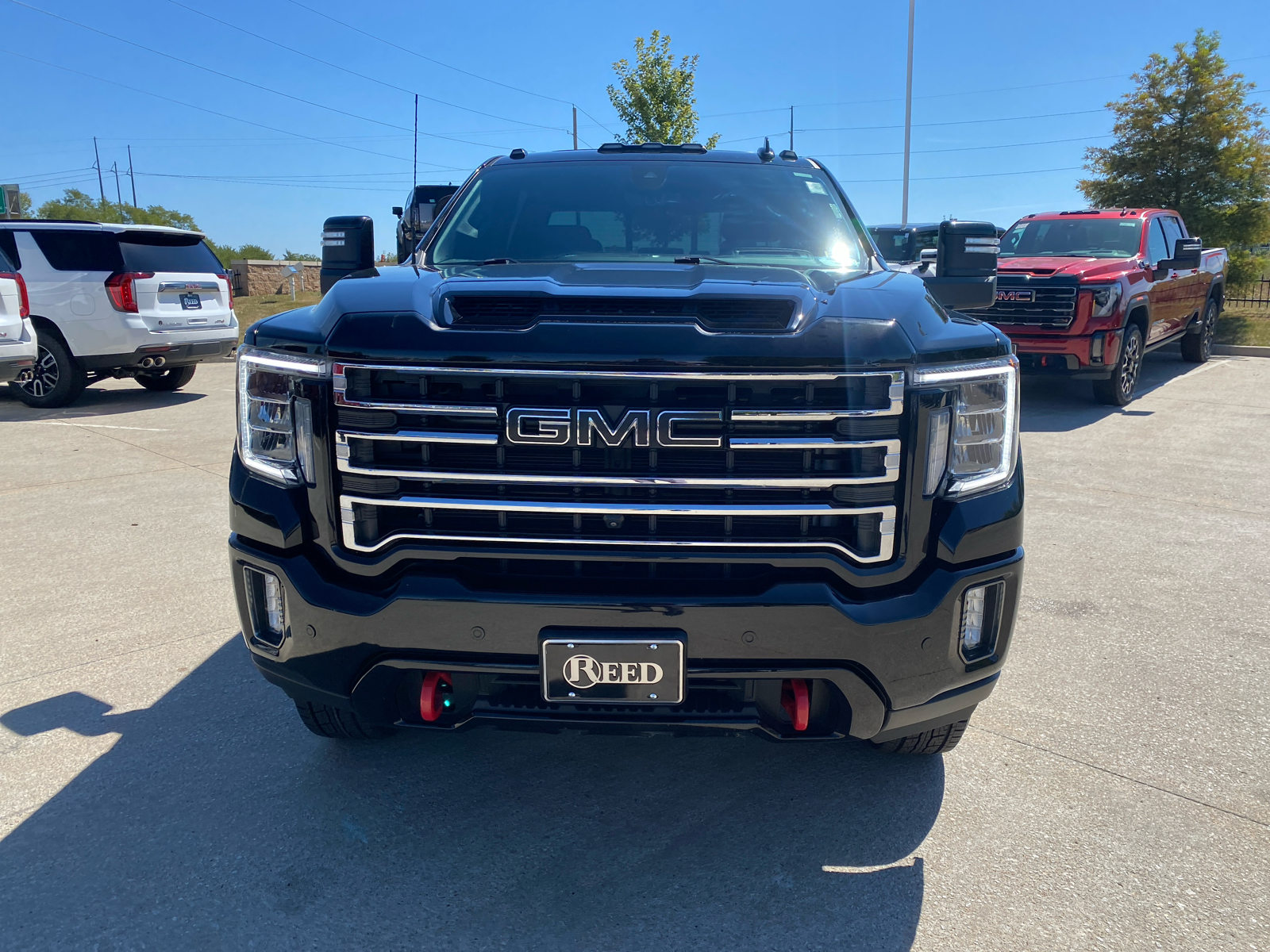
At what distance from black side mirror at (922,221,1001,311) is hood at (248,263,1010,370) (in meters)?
0.70

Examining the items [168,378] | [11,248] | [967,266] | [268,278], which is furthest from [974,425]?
[268,278]

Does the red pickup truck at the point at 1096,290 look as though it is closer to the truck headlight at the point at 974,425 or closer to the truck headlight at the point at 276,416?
the truck headlight at the point at 974,425

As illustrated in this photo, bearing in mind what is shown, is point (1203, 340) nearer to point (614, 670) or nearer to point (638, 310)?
point (638, 310)

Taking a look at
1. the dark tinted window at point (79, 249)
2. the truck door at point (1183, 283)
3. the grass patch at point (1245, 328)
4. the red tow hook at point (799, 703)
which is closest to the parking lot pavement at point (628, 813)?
the red tow hook at point (799, 703)

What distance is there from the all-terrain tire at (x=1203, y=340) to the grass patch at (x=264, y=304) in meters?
15.0

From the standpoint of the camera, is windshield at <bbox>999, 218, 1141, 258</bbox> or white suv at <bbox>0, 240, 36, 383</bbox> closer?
white suv at <bbox>0, 240, 36, 383</bbox>

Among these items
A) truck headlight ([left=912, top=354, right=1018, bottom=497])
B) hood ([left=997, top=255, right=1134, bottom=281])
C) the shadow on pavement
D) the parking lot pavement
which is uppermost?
hood ([left=997, top=255, right=1134, bottom=281])

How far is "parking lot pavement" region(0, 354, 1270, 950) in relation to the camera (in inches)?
91.9

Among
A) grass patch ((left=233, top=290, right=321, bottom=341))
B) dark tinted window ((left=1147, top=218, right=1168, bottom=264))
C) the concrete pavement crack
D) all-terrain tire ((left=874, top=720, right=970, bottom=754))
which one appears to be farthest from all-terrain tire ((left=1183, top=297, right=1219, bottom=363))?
grass patch ((left=233, top=290, right=321, bottom=341))

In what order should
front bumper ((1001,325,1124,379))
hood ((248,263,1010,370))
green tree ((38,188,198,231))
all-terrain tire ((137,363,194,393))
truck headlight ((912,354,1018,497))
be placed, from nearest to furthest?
1. hood ((248,263,1010,370))
2. truck headlight ((912,354,1018,497))
3. front bumper ((1001,325,1124,379))
4. all-terrain tire ((137,363,194,393))
5. green tree ((38,188,198,231))

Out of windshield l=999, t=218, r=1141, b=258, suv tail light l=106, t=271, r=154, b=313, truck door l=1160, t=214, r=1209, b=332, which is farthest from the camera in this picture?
truck door l=1160, t=214, r=1209, b=332

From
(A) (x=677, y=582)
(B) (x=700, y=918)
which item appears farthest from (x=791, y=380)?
(B) (x=700, y=918)

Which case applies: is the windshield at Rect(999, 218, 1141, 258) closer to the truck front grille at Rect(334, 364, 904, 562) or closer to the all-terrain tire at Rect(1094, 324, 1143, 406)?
the all-terrain tire at Rect(1094, 324, 1143, 406)

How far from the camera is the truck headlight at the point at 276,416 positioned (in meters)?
2.46
